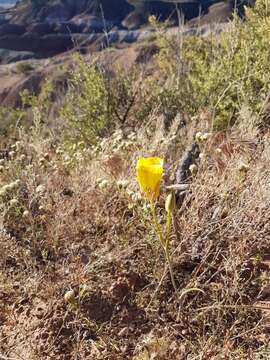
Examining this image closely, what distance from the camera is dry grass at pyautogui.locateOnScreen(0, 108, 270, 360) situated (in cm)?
186

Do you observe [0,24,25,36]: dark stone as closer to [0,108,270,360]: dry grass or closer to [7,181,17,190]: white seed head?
[7,181,17,190]: white seed head

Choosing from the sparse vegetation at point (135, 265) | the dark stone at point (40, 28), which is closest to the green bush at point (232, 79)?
the sparse vegetation at point (135, 265)

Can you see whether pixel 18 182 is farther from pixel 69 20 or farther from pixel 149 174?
pixel 69 20

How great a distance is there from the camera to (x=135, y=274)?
86.1 inches

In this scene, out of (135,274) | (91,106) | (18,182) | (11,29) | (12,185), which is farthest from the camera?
(11,29)

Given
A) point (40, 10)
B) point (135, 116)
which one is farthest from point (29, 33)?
point (135, 116)

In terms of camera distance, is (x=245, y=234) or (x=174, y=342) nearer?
(x=174, y=342)

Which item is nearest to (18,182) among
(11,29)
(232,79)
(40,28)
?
(232,79)

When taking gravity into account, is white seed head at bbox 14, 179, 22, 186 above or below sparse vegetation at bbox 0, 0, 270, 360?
above

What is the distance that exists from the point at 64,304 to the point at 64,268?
255mm

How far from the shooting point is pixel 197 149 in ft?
10.3

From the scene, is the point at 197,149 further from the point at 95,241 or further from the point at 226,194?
the point at 95,241

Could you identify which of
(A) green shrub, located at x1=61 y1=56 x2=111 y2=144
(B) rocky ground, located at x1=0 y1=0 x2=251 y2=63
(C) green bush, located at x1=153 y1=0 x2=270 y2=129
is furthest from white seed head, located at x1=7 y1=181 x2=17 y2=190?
(B) rocky ground, located at x1=0 y1=0 x2=251 y2=63

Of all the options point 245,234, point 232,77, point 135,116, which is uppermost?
point 245,234
